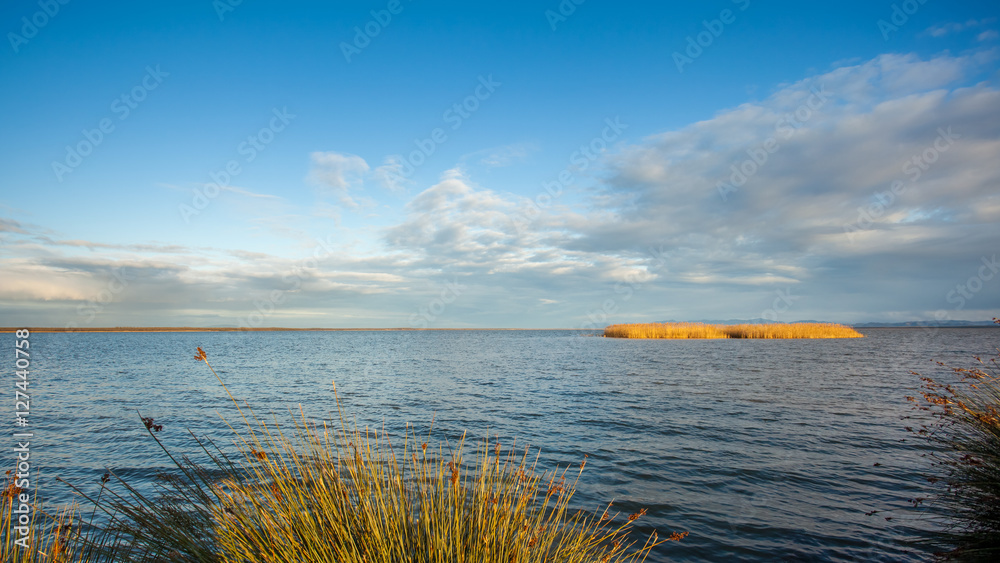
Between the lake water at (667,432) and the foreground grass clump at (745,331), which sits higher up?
the foreground grass clump at (745,331)

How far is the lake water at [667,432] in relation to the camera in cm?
729

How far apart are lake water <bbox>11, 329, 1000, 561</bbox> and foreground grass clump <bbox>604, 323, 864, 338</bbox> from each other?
41870mm

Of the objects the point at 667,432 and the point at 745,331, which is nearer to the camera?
the point at 667,432

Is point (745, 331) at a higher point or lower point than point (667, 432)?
higher

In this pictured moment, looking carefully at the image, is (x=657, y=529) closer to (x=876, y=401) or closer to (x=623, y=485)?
(x=623, y=485)

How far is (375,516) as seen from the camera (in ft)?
13.2

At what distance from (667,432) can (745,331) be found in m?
65.7

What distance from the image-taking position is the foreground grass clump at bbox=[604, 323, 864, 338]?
6775cm

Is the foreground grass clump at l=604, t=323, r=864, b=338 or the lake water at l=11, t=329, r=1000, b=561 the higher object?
the foreground grass clump at l=604, t=323, r=864, b=338

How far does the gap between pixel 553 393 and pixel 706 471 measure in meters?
11.0

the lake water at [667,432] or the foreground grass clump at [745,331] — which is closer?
the lake water at [667,432]

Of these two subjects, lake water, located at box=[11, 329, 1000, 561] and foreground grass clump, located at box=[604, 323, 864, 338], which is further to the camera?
foreground grass clump, located at box=[604, 323, 864, 338]

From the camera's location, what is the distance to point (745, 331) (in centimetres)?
6962

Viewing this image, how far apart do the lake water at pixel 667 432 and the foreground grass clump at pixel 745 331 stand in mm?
41870
